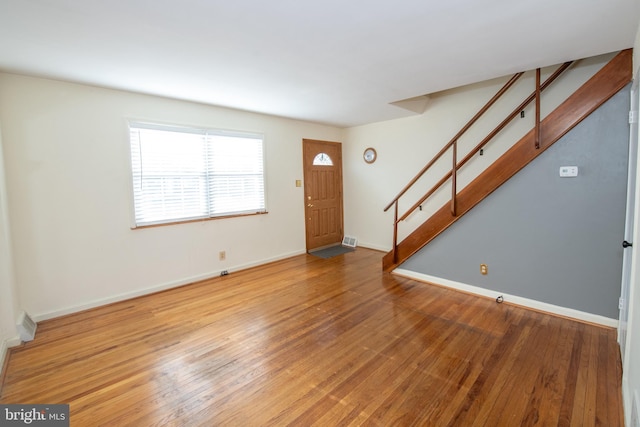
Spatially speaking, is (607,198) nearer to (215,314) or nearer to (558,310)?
(558,310)

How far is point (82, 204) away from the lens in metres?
3.17

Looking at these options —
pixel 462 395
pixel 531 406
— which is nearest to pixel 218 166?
pixel 462 395

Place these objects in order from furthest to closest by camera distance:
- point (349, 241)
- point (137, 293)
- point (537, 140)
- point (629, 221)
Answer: point (349, 241), point (137, 293), point (537, 140), point (629, 221)

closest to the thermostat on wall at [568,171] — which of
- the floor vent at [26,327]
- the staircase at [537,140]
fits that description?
the staircase at [537,140]

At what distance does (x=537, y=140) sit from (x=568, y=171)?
1.35 ft

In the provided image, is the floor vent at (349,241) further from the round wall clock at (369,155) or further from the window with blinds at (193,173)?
the window with blinds at (193,173)

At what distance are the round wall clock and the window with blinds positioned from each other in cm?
203

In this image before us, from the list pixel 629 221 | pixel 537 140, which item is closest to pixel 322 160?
pixel 537 140

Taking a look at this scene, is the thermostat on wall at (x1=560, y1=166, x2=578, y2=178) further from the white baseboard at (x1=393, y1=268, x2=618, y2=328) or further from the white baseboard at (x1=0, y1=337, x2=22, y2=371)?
the white baseboard at (x1=0, y1=337, x2=22, y2=371)

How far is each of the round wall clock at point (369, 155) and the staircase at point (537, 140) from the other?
200 centimetres

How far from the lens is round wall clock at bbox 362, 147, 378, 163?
5.52m

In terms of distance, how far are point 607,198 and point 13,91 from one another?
559 cm

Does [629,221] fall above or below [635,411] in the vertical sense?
above

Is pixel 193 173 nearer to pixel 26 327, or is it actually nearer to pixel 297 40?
pixel 26 327
